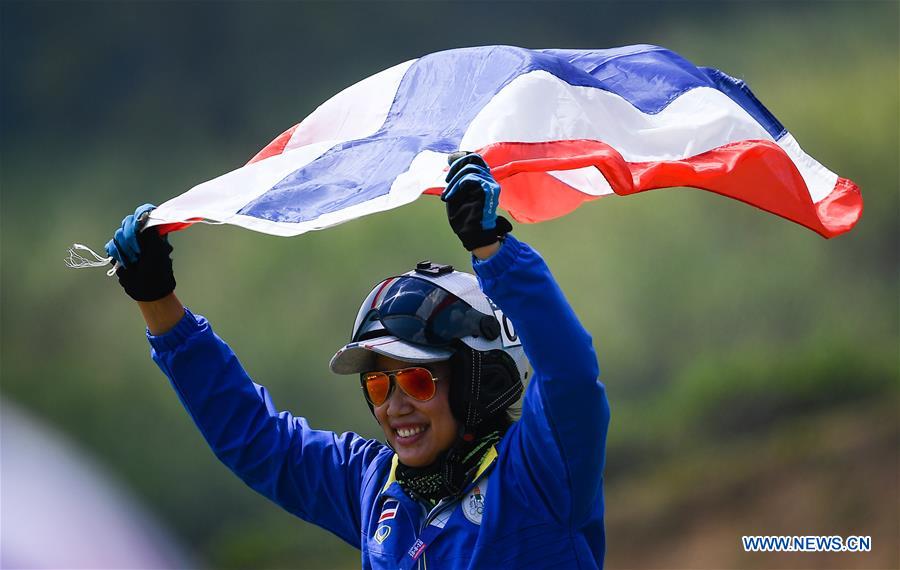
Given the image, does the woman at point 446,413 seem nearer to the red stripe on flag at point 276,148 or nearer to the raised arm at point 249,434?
the raised arm at point 249,434

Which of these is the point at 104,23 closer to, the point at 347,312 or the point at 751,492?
the point at 347,312

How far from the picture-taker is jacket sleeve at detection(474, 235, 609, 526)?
2072 mm

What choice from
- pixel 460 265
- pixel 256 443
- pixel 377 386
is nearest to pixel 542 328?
pixel 377 386

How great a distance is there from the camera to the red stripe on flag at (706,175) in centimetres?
240

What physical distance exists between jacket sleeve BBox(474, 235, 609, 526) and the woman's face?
0.27m

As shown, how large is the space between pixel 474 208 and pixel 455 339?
52 cm

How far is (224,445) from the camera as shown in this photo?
9.18 ft

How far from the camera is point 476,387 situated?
250cm

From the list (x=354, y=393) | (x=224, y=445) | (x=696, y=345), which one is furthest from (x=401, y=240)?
(x=224, y=445)

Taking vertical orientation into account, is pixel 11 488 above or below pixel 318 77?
below

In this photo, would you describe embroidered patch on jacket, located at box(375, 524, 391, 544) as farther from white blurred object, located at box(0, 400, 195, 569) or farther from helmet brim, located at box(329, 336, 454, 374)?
white blurred object, located at box(0, 400, 195, 569)

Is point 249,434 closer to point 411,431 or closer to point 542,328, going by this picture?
point 411,431

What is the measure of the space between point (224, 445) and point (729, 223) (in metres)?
3.45

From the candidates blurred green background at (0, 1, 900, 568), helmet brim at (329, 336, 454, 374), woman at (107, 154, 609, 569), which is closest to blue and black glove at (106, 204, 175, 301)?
woman at (107, 154, 609, 569)
